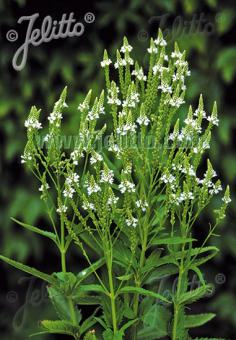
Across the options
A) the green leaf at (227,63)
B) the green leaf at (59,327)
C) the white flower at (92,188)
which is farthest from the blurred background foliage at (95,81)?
the white flower at (92,188)

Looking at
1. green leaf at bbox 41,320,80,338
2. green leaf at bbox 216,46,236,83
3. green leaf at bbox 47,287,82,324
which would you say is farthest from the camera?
green leaf at bbox 216,46,236,83

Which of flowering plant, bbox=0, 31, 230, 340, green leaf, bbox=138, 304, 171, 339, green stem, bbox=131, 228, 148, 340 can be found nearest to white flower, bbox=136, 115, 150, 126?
flowering plant, bbox=0, 31, 230, 340

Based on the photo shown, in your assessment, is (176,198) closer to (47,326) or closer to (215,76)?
(47,326)

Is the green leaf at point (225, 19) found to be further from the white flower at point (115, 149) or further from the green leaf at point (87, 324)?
the green leaf at point (87, 324)

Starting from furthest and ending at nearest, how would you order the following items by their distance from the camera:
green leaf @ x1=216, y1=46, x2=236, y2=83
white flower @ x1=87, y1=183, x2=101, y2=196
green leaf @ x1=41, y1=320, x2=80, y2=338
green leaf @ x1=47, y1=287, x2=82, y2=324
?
green leaf @ x1=216, y1=46, x2=236, y2=83 < green leaf @ x1=47, y1=287, x2=82, y2=324 < green leaf @ x1=41, y1=320, x2=80, y2=338 < white flower @ x1=87, y1=183, x2=101, y2=196

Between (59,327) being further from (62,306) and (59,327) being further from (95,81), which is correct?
(95,81)

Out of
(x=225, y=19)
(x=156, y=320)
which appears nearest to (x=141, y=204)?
(x=156, y=320)

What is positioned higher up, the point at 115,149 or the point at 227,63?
the point at 227,63

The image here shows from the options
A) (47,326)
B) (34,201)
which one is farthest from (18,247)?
(47,326)

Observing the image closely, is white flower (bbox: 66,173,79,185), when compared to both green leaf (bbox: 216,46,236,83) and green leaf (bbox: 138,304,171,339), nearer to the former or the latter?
green leaf (bbox: 138,304,171,339)
